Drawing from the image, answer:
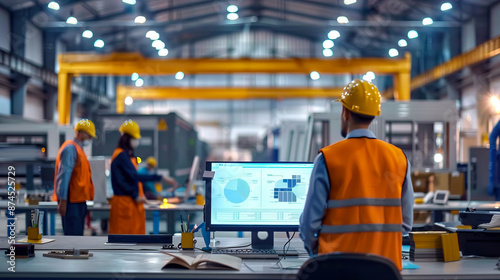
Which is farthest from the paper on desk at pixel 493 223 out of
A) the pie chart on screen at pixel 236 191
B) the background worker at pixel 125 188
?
the background worker at pixel 125 188

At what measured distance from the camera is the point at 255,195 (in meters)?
2.61

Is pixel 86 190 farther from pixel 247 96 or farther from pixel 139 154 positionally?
pixel 247 96

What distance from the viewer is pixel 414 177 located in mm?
5902

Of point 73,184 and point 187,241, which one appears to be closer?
point 187,241

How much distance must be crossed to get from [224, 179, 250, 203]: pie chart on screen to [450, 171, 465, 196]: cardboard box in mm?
4133

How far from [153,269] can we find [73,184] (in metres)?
2.58

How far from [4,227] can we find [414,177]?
14.1ft

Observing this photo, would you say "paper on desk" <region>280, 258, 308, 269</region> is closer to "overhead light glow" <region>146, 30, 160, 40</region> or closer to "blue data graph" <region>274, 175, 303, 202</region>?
"blue data graph" <region>274, 175, 303, 202</region>

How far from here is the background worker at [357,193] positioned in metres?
1.95

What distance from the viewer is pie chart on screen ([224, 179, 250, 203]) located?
8.50 ft

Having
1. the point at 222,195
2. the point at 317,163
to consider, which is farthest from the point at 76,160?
the point at 317,163

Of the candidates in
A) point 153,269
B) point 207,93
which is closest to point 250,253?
point 153,269

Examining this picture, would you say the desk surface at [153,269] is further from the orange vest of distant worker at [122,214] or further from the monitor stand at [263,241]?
the orange vest of distant worker at [122,214]

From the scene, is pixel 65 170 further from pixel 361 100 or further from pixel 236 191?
pixel 361 100
